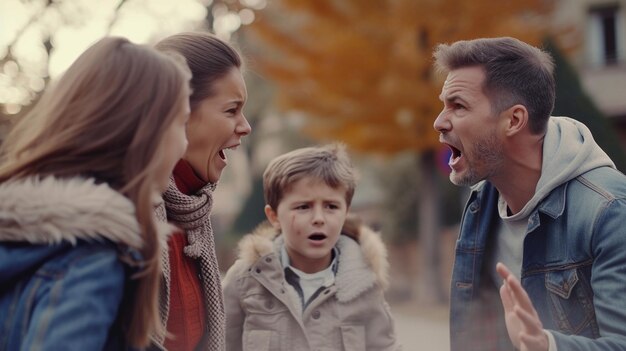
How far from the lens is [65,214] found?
238 centimetres

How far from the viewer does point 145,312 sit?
2.47m

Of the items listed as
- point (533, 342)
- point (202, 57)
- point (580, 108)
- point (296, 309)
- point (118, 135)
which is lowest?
point (533, 342)

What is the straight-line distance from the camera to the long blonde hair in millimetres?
2486

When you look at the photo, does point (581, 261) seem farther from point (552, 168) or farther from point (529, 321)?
point (529, 321)

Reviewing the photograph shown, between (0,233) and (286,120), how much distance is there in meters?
25.9

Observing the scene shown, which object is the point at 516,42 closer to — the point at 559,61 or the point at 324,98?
the point at 559,61

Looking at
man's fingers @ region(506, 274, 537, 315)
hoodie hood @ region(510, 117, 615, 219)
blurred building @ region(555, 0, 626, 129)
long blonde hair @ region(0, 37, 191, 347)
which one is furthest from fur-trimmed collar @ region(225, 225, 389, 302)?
blurred building @ region(555, 0, 626, 129)

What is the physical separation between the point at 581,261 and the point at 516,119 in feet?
2.48

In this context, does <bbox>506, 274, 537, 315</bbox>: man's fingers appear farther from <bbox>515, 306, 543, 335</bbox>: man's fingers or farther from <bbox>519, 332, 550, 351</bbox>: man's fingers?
<bbox>519, 332, 550, 351</bbox>: man's fingers

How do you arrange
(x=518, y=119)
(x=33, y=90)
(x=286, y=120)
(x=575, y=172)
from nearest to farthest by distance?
1. (x=575, y=172)
2. (x=518, y=119)
3. (x=33, y=90)
4. (x=286, y=120)

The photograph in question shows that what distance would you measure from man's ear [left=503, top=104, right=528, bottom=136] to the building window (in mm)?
20307

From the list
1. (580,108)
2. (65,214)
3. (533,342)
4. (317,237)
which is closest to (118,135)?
(65,214)

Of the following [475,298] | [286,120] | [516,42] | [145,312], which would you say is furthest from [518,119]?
[286,120]

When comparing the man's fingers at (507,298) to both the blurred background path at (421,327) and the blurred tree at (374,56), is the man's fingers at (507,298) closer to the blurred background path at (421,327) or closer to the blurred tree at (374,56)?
the blurred background path at (421,327)
